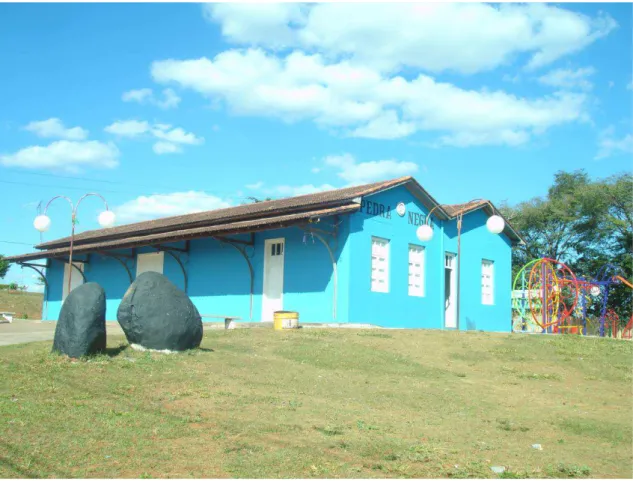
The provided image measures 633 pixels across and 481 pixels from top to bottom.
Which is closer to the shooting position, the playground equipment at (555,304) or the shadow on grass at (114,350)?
the shadow on grass at (114,350)

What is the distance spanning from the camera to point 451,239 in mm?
23844

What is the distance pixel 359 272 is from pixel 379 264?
132 cm

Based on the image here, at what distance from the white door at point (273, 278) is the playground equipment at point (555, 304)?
928 cm

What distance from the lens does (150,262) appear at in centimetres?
2567

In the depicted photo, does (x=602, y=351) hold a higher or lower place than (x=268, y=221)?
lower

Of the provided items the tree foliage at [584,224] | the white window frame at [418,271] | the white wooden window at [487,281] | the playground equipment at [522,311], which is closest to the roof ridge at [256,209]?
the white window frame at [418,271]

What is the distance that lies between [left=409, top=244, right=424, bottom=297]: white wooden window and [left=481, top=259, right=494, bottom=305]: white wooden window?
172 inches

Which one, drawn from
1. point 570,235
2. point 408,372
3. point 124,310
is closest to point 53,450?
point 124,310

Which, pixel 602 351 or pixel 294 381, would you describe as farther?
pixel 602 351

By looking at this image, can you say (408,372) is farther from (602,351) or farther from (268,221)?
(268,221)

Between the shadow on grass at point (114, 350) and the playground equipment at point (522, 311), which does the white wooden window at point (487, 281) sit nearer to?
the playground equipment at point (522, 311)

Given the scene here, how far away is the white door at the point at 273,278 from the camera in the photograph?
820 inches

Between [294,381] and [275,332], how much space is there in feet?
17.2

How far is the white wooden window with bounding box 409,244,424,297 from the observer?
21.9 m
